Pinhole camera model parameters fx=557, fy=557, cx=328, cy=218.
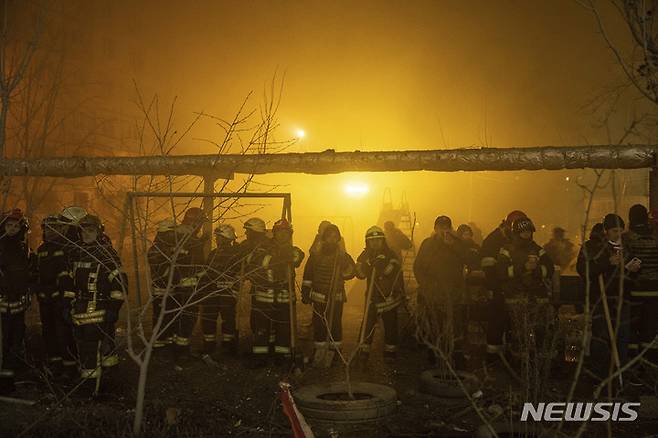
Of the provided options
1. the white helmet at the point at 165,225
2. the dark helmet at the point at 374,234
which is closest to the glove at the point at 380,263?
the dark helmet at the point at 374,234

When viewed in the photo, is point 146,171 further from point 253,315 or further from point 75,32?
point 75,32

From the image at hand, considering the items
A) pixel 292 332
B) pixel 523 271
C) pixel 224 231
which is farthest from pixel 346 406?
pixel 224 231

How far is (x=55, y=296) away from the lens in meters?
7.44

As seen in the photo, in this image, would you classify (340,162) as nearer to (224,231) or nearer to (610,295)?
(224,231)

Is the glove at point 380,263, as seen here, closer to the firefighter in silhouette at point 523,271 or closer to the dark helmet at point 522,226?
the firefighter in silhouette at point 523,271

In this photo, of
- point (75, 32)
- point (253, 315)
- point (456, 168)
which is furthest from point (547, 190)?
point (253, 315)

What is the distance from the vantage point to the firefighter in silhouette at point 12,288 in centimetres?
681

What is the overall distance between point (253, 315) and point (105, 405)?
2.54m

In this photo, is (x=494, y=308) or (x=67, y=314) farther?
(x=494, y=308)

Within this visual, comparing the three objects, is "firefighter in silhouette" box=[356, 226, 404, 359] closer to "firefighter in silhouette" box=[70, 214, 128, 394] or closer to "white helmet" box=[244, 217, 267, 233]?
"white helmet" box=[244, 217, 267, 233]

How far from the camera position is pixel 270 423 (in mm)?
5828

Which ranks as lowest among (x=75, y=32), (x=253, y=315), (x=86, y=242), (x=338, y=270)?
(x=253, y=315)

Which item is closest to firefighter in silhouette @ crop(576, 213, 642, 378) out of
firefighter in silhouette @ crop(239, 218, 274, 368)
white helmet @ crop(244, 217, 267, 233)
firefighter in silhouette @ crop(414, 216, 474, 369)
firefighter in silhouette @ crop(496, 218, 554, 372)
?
firefighter in silhouette @ crop(496, 218, 554, 372)

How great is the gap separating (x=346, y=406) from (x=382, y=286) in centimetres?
278
